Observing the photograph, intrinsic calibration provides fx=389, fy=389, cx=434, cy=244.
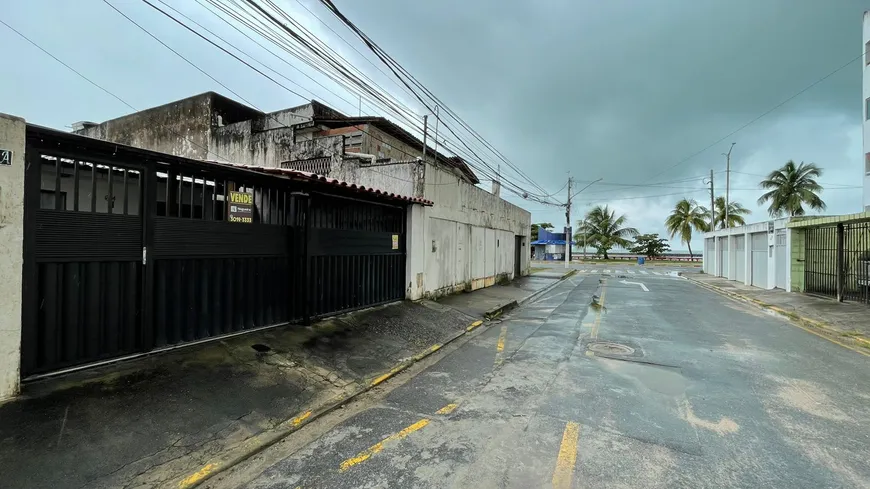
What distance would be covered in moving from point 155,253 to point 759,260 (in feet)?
81.8

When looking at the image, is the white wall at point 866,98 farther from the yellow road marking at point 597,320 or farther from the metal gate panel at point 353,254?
the metal gate panel at point 353,254

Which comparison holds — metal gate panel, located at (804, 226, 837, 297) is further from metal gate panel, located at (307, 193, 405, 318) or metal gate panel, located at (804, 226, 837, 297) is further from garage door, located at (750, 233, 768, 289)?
metal gate panel, located at (307, 193, 405, 318)

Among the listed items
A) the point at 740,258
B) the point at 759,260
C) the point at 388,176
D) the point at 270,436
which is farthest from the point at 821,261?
the point at 270,436

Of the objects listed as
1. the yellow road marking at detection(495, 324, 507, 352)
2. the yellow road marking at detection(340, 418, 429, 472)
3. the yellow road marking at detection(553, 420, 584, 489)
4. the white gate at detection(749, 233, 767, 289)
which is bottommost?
the yellow road marking at detection(495, 324, 507, 352)

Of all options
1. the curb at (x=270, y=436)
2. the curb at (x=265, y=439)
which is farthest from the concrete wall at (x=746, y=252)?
the curb at (x=265, y=439)

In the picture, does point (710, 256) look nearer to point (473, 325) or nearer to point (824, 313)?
point (824, 313)

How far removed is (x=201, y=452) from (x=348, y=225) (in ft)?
18.5

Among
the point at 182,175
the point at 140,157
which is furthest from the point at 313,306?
the point at 140,157

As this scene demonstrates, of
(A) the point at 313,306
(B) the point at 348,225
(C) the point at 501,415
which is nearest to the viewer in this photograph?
(C) the point at 501,415

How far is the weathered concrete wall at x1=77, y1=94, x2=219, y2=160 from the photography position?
17688mm

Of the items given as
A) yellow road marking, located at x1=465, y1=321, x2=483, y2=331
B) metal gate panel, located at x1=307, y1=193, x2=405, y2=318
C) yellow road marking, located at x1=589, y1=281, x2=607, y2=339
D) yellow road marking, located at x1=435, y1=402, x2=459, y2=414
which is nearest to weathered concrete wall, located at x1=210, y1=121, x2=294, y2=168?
metal gate panel, located at x1=307, y1=193, x2=405, y2=318

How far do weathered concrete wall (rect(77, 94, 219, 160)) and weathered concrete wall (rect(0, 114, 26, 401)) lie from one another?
1505cm

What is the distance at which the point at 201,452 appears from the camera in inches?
135

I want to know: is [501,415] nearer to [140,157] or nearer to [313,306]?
[313,306]
